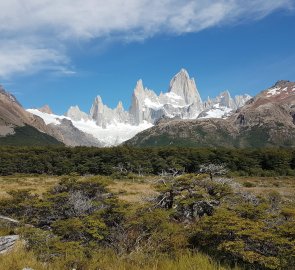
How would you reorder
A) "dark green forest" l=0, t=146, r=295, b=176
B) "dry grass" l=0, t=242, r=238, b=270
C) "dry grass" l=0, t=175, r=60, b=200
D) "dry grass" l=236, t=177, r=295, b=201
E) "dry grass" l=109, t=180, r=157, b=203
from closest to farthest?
"dry grass" l=0, t=242, r=238, b=270, "dry grass" l=109, t=180, r=157, b=203, "dry grass" l=0, t=175, r=60, b=200, "dry grass" l=236, t=177, r=295, b=201, "dark green forest" l=0, t=146, r=295, b=176

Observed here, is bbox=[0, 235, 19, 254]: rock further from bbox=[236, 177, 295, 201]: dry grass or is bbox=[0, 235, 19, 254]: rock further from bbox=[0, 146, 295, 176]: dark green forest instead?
bbox=[0, 146, 295, 176]: dark green forest

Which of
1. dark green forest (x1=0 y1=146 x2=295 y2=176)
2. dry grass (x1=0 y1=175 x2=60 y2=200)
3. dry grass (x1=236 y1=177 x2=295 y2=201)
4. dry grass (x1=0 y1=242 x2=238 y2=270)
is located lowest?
dry grass (x1=0 y1=242 x2=238 y2=270)

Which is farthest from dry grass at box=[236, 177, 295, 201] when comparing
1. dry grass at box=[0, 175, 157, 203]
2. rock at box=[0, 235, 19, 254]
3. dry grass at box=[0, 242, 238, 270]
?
dry grass at box=[0, 242, 238, 270]

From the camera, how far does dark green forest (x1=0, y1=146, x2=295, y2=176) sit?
108 m

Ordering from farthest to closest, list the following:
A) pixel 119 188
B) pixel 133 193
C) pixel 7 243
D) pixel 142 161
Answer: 1. pixel 142 161
2. pixel 119 188
3. pixel 133 193
4. pixel 7 243

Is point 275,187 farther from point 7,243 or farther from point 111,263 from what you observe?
point 111,263

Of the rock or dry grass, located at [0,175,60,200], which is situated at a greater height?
dry grass, located at [0,175,60,200]

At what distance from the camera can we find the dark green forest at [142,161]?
353ft

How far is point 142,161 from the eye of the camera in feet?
373

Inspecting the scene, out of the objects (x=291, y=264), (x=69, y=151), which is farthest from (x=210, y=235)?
(x=69, y=151)

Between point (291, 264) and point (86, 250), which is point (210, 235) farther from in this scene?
point (86, 250)

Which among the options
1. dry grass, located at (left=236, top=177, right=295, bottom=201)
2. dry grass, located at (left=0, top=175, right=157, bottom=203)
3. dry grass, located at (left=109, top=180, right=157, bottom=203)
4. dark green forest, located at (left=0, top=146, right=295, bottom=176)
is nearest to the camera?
dry grass, located at (left=109, top=180, right=157, bottom=203)

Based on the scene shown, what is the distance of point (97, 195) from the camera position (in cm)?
2025

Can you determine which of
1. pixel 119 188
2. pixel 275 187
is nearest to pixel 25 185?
pixel 119 188
